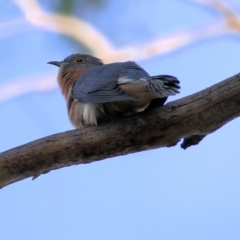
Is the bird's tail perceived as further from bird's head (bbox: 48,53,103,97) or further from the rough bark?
bird's head (bbox: 48,53,103,97)

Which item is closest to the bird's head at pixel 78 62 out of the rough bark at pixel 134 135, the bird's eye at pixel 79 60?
the bird's eye at pixel 79 60

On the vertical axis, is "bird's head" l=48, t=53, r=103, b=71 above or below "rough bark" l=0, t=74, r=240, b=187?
above

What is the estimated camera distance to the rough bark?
7.51 feet

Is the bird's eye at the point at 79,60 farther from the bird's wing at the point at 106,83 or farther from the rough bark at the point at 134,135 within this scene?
the rough bark at the point at 134,135

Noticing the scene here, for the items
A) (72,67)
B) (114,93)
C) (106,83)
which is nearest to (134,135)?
(114,93)

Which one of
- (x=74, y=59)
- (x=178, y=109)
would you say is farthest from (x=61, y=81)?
(x=178, y=109)

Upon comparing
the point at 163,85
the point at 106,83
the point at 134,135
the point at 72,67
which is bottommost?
the point at 134,135

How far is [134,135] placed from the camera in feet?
7.70

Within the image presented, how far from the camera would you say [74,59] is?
3570mm

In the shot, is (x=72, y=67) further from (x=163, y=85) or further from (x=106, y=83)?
(x=163, y=85)

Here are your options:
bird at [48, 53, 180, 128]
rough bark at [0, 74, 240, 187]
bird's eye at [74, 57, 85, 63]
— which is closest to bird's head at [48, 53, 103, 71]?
bird's eye at [74, 57, 85, 63]

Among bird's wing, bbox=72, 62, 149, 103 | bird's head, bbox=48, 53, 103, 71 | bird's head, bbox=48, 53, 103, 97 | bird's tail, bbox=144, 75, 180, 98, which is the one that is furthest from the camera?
bird's head, bbox=48, 53, 103, 71

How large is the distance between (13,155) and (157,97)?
1.99 feet

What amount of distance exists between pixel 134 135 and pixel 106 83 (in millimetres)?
324
